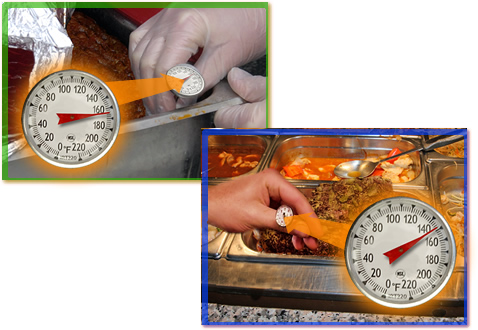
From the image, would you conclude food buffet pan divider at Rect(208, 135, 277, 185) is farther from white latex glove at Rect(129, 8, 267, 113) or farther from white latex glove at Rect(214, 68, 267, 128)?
white latex glove at Rect(129, 8, 267, 113)

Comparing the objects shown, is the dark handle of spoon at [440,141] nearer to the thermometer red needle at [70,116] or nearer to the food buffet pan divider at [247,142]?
the food buffet pan divider at [247,142]

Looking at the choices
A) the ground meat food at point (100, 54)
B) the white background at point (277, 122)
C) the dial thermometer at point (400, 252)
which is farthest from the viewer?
the ground meat food at point (100, 54)

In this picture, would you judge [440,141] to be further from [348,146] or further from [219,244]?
[219,244]

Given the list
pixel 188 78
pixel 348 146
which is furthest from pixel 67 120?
pixel 348 146

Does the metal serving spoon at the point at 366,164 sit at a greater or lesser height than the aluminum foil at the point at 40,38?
lesser

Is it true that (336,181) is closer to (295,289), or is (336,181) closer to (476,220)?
(295,289)

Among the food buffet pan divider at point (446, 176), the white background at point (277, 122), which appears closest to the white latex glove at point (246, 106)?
the white background at point (277, 122)
